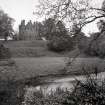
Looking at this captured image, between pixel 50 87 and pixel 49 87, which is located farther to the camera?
pixel 49 87

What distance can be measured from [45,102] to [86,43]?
16.0 ft

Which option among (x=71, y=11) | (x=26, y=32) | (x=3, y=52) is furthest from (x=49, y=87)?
(x=26, y=32)

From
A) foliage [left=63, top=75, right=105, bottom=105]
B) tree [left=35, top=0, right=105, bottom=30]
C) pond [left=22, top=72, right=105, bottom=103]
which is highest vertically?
tree [left=35, top=0, right=105, bottom=30]

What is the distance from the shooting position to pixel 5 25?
4600cm

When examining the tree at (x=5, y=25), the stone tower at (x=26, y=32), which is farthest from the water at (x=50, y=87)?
the stone tower at (x=26, y=32)

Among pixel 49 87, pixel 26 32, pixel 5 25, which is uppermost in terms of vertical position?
pixel 5 25

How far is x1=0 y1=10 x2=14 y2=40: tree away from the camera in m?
45.3

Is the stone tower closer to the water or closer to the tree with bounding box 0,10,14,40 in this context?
the tree with bounding box 0,10,14,40

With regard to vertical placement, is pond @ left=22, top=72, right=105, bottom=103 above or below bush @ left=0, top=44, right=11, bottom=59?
below

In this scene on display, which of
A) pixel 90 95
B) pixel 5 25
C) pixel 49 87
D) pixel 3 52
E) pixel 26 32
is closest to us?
pixel 90 95

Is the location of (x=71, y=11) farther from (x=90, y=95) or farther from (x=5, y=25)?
(x=5, y=25)

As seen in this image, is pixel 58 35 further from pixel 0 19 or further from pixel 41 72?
pixel 0 19

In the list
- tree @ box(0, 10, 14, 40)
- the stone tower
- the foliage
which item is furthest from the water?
the stone tower

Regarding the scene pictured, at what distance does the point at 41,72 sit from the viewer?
68.2 ft
